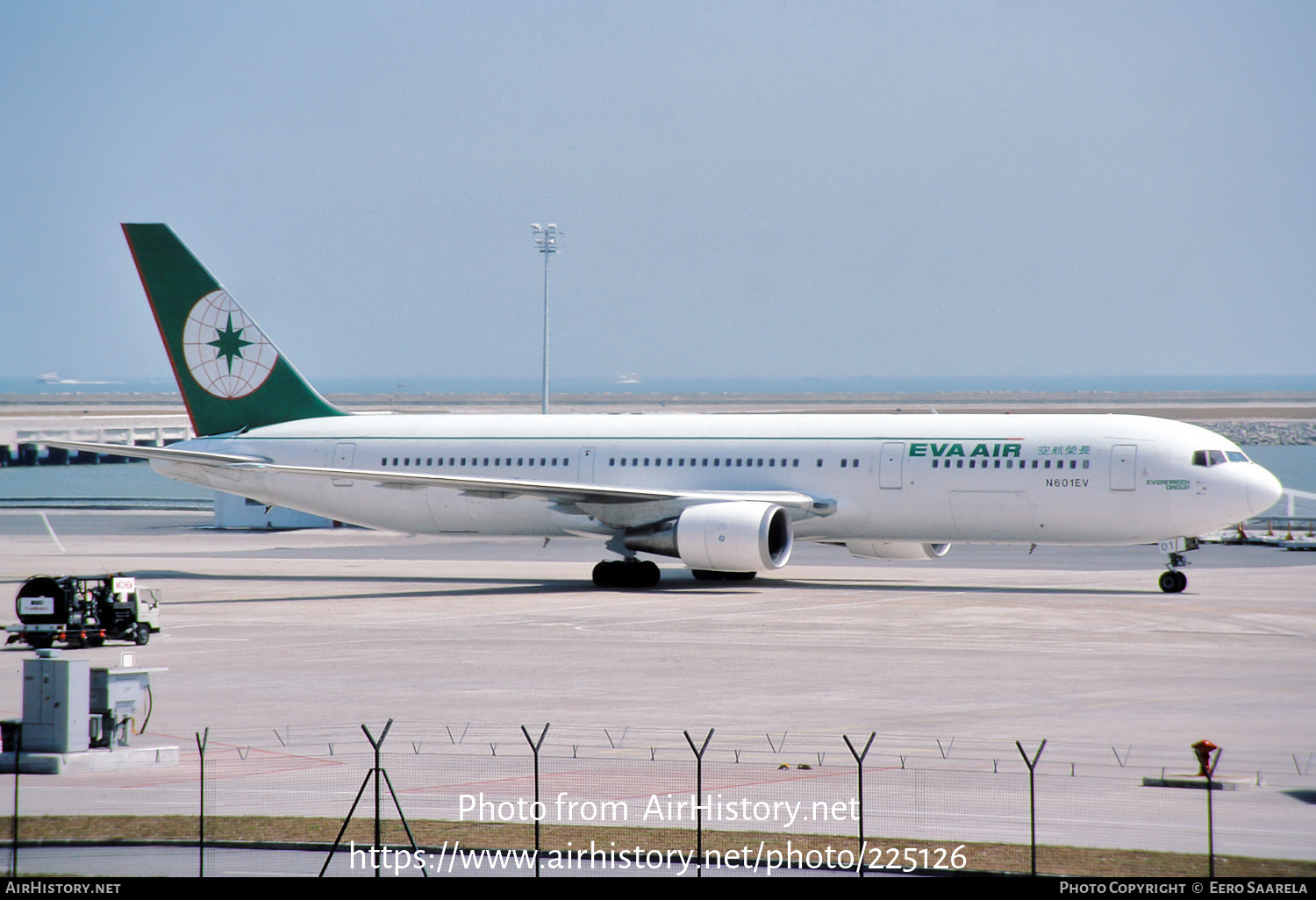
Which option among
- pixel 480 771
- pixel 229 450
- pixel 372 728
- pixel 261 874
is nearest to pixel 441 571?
pixel 229 450

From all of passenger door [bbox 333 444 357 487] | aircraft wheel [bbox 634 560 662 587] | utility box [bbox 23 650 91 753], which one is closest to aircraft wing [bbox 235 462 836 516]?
aircraft wheel [bbox 634 560 662 587]

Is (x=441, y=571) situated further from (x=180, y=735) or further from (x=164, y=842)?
(x=164, y=842)

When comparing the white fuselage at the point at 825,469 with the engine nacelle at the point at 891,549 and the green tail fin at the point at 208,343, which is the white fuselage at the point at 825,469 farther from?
the engine nacelle at the point at 891,549

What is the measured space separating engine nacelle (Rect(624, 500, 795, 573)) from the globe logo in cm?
1513

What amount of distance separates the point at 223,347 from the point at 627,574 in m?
15.3

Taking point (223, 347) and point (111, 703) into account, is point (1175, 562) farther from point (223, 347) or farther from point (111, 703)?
point (223, 347)

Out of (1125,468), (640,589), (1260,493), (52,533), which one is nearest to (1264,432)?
(52,533)

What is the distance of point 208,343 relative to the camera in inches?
1810

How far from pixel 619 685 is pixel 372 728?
4664 millimetres

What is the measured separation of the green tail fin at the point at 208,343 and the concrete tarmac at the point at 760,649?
4954 millimetres

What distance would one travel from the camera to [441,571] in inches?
1831

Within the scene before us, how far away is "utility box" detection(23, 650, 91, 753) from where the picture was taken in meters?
17.8

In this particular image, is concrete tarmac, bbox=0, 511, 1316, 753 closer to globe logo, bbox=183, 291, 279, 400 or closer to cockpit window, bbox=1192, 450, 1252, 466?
cockpit window, bbox=1192, 450, 1252, 466

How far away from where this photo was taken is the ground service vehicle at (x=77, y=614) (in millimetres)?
27953
